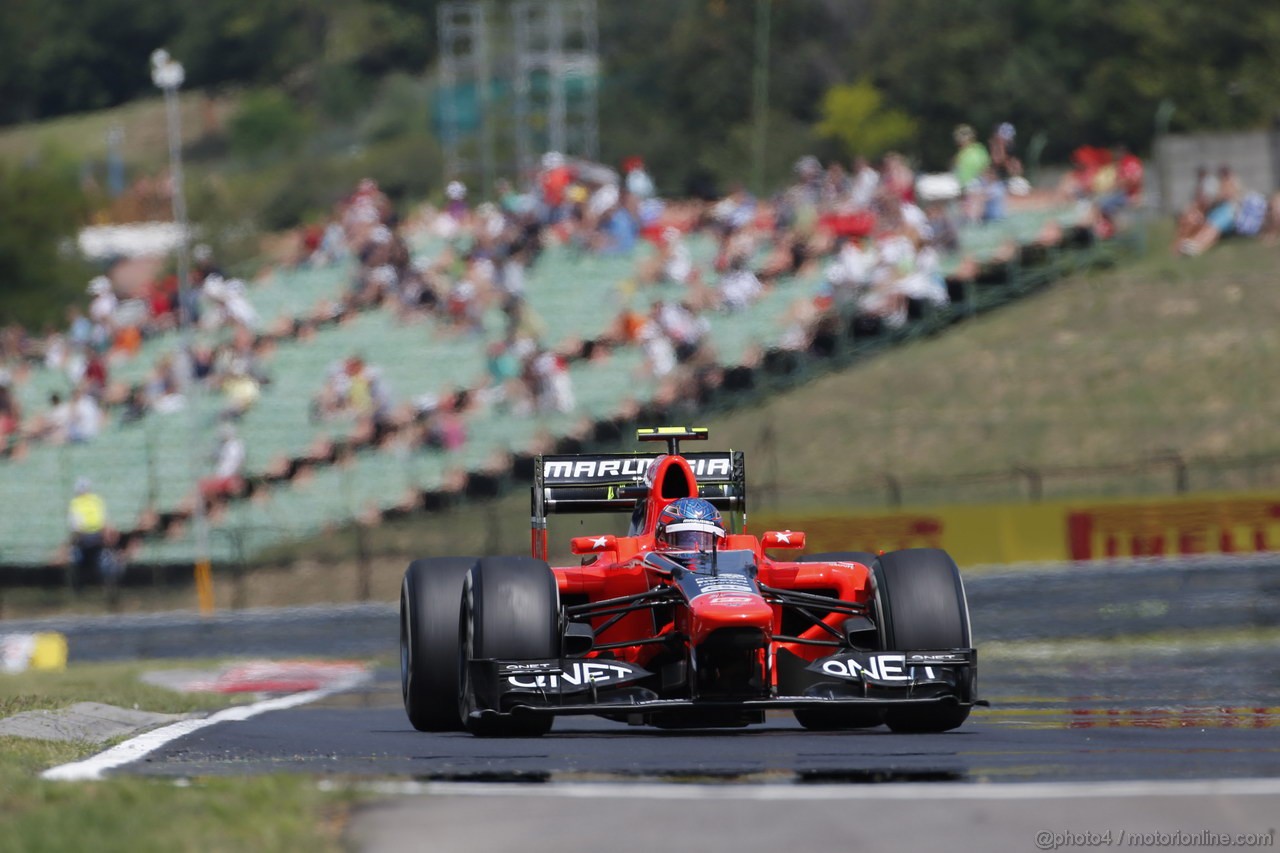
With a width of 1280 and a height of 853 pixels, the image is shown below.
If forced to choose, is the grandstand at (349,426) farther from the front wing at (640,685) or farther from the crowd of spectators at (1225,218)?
the front wing at (640,685)

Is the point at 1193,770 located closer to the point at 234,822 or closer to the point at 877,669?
the point at 877,669

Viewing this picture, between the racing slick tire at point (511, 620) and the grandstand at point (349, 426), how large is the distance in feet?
58.3

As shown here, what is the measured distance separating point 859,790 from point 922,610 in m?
3.30

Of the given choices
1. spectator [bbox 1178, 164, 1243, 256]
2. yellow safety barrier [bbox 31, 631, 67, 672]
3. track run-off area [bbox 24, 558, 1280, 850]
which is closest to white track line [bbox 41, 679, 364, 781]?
track run-off area [bbox 24, 558, 1280, 850]

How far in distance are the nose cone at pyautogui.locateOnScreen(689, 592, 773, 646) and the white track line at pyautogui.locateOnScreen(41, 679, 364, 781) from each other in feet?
8.25

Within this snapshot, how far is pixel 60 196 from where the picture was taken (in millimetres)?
57219

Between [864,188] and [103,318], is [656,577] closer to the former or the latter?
[864,188]

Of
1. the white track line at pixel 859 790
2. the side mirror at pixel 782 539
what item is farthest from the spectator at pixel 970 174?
the white track line at pixel 859 790

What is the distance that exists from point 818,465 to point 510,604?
18750 mm

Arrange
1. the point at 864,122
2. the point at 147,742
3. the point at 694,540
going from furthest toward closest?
the point at 864,122, the point at 694,540, the point at 147,742

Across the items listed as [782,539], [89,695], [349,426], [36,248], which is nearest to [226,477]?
[349,426]

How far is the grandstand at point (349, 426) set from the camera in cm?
2920

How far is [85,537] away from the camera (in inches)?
1121

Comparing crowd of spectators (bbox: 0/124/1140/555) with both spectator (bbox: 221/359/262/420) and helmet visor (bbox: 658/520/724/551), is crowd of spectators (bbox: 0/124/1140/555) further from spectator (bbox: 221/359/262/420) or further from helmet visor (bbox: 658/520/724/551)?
helmet visor (bbox: 658/520/724/551)
